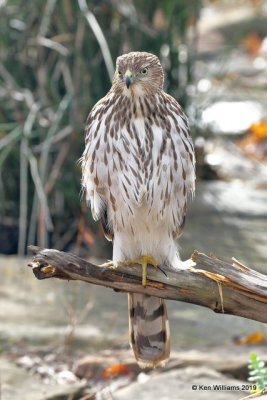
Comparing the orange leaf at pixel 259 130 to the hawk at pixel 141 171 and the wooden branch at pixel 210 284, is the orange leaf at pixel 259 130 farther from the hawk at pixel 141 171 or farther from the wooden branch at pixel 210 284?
the wooden branch at pixel 210 284

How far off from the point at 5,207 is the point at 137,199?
3999 mm

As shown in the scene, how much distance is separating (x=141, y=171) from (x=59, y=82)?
383 cm

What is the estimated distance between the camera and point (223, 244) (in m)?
7.73

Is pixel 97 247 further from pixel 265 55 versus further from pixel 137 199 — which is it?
pixel 265 55

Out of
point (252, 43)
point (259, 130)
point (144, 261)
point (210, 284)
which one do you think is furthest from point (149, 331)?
point (252, 43)

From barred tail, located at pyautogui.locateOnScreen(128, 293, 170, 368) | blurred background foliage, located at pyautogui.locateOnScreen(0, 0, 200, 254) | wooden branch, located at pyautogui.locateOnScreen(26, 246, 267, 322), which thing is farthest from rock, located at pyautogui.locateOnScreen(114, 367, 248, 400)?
blurred background foliage, located at pyautogui.locateOnScreen(0, 0, 200, 254)

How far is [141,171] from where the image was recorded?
450 cm

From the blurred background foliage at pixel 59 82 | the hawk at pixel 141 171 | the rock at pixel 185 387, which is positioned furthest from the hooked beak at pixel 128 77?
the blurred background foliage at pixel 59 82

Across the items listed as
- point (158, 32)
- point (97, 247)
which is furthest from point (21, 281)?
point (158, 32)

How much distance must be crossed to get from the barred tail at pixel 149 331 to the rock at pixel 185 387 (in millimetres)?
553

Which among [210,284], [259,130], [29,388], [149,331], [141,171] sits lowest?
[29,388]

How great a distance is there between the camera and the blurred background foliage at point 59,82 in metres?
7.54

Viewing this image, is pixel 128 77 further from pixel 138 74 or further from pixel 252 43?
pixel 252 43

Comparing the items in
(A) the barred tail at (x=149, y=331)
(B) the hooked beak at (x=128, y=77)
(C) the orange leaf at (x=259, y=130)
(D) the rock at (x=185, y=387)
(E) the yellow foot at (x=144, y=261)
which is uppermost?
(B) the hooked beak at (x=128, y=77)
